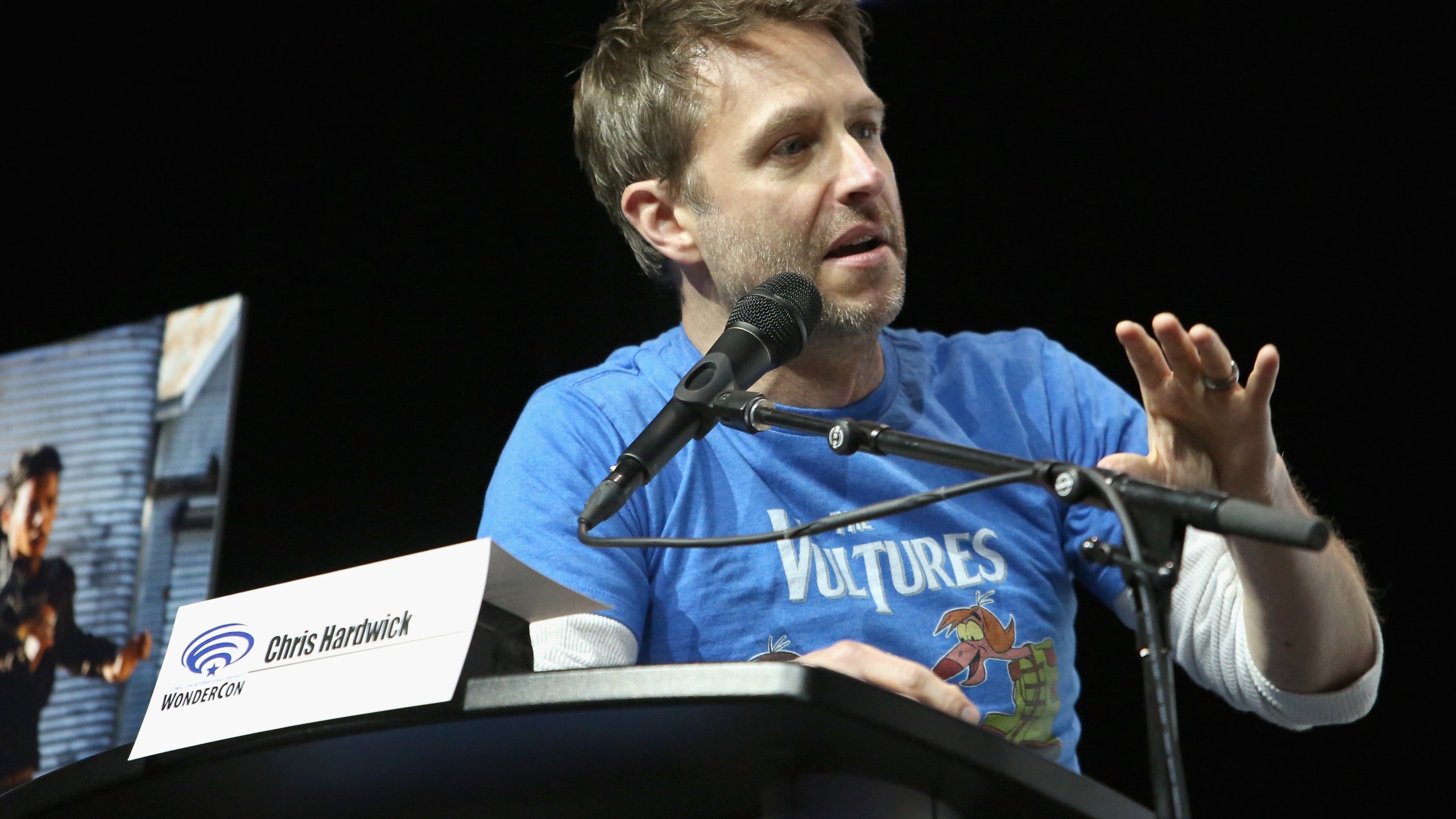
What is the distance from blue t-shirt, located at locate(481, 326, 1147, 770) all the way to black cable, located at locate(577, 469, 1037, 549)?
35cm

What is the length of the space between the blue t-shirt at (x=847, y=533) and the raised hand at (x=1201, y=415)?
1.22 ft

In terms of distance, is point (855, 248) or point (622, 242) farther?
point (622, 242)

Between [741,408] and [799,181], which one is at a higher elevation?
[799,181]

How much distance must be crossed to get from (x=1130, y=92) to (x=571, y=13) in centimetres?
126

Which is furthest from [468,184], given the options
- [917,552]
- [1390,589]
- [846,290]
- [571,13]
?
[1390,589]

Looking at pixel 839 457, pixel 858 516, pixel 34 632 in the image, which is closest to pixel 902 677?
pixel 858 516

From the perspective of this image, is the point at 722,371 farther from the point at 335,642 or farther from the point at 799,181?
the point at 799,181

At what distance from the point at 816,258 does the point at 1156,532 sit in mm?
858

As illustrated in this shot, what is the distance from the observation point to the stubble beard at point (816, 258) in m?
1.53

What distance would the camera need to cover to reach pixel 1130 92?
2479 mm

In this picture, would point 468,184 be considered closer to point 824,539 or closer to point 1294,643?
point 824,539

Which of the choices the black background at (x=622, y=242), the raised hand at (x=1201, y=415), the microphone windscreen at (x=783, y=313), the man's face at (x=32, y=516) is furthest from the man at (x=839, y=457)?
the man's face at (x=32, y=516)

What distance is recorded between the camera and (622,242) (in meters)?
2.78

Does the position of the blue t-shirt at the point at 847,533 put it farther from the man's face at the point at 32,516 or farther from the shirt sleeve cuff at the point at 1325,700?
the man's face at the point at 32,516
